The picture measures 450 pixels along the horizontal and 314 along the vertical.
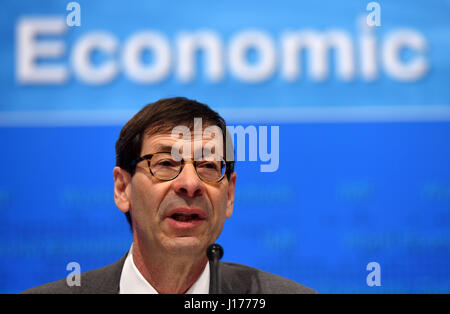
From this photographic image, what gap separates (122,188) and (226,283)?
22.0 inches

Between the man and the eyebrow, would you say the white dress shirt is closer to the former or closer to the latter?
the man

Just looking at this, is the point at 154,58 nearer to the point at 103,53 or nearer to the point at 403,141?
the point at 103,53

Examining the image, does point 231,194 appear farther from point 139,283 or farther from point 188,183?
point 139,283

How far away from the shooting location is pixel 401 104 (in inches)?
106

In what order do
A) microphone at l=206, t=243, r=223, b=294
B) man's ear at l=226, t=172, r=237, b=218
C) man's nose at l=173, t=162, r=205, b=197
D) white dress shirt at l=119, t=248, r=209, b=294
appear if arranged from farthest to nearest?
man's ear at l=226, t=172, r=237, b=218, white dress shirt at l=119, t=248, r=209, b=294, man's nose at l=173, t=162, r=205, b=197, microphone at l=206, t=243, r=223, b=294

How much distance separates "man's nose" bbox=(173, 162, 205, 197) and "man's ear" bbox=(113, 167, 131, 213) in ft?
0.84

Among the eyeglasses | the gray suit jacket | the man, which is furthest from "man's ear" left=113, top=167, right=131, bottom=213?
the gray suit jacket

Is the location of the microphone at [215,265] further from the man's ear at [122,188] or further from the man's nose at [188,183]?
the man's ear at [122,188]

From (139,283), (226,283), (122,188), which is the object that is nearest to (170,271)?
(139,283)

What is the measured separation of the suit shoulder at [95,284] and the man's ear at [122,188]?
22 cm

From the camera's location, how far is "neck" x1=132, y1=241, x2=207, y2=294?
5.49 feet

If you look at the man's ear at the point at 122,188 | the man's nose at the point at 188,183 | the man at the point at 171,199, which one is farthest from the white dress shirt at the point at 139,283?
the man's nose at the point at 188,183

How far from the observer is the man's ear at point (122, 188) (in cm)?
178
